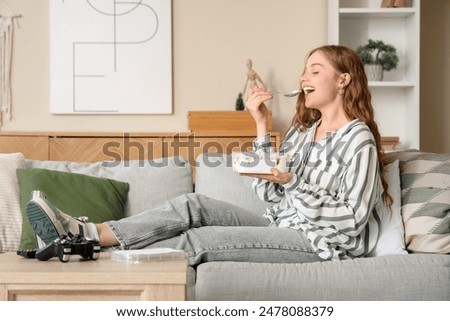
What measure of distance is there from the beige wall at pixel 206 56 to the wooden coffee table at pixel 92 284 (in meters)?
2.94

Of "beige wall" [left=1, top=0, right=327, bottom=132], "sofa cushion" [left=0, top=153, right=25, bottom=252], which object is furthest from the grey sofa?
"beige wall" [left=1, top=0, right=327, bottom=132]

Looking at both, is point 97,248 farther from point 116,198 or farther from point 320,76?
point 320,76

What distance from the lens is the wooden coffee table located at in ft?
6.49

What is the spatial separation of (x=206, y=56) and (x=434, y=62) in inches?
53.5

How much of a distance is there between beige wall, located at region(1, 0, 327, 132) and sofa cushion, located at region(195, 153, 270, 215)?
1669mm

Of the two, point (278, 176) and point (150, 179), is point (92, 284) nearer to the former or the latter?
point (278, 176)

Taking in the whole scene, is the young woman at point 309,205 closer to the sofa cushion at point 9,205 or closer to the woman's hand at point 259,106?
the woman's hand at point 259,106

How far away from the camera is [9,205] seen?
302cm

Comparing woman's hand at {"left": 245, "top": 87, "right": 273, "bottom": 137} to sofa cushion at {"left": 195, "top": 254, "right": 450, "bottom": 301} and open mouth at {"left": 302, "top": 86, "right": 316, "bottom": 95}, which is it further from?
sofa cushion at {"left": 195, "top": 254, "right": 450, "bottom": 301}

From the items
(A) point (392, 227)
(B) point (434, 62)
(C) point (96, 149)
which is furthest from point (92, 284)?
(B) point (434, 62)

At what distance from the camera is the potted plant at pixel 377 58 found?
4750 mm

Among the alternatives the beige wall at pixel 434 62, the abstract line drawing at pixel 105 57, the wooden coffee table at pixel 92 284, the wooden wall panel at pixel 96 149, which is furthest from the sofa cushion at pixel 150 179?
the beige wall at pixel 434 62

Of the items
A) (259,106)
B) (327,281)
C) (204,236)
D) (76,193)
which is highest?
(259,106)

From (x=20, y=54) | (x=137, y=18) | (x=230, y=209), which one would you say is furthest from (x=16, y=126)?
(x=230, y=209)
